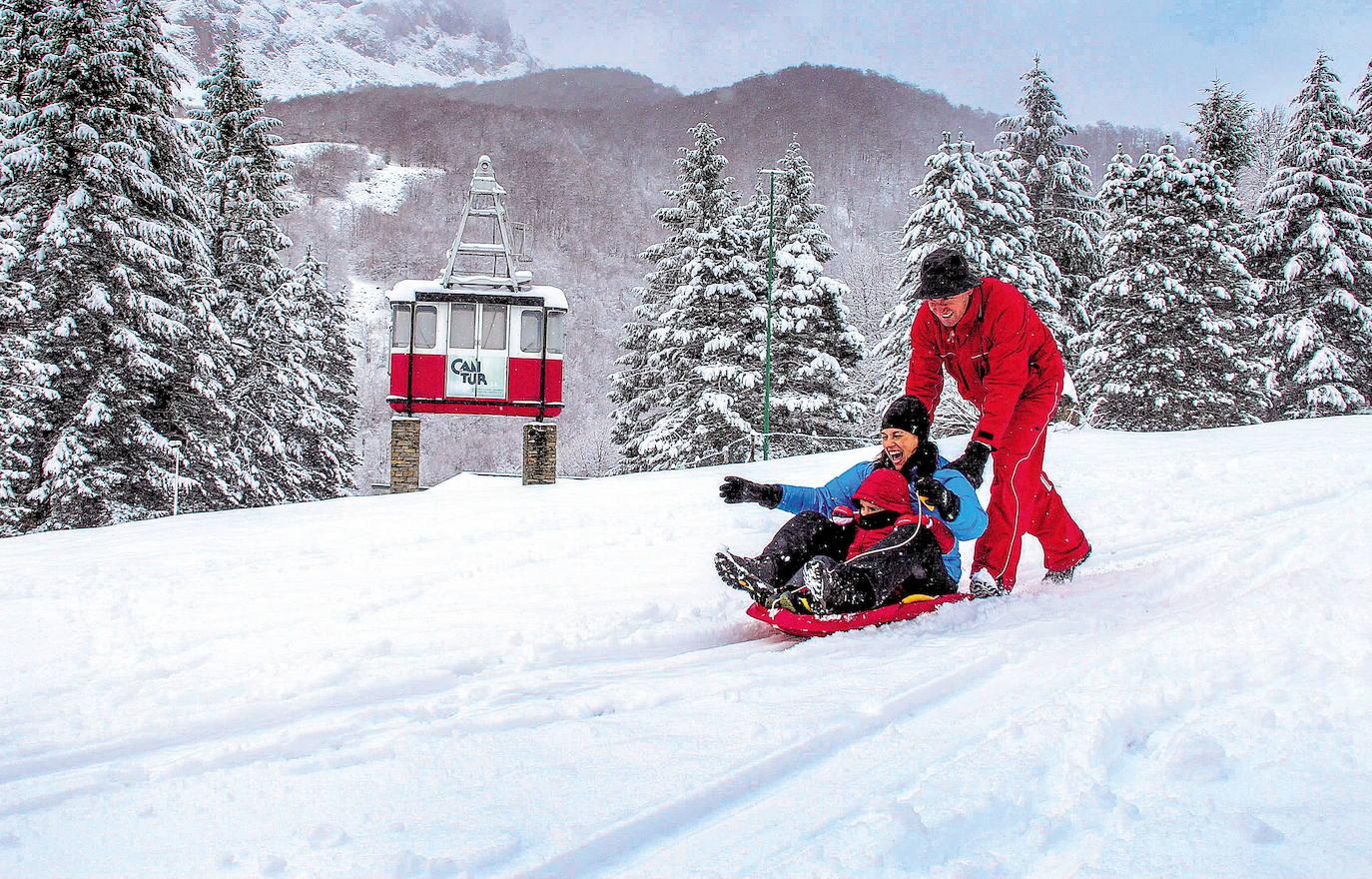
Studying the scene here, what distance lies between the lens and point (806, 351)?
22.7 meters

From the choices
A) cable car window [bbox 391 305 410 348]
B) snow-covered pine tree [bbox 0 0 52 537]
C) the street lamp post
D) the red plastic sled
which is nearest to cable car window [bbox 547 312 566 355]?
cable car window [bbox 391 305 410 348]

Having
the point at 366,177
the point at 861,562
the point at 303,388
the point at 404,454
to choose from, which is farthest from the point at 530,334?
the point at 366,177

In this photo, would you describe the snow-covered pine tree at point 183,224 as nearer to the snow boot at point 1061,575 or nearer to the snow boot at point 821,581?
the snow boot at point 821,581

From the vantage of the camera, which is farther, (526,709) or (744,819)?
(526,709)

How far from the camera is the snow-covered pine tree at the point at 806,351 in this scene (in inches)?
879

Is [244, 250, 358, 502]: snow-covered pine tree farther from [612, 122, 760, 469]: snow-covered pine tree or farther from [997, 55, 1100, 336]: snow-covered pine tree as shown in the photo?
[997, 55, 1100, 336]: snow-covered pine tree

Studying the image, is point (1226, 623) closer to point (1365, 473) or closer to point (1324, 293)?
point (1365, 473)

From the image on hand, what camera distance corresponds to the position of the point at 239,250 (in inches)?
854

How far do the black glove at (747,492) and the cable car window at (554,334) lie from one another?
12990mm

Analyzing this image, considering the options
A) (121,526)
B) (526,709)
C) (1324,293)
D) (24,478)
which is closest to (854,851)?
(526,709)

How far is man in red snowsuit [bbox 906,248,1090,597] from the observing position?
183 inches

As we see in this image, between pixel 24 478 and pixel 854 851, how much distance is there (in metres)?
16.7

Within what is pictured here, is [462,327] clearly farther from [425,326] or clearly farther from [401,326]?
[401,326]

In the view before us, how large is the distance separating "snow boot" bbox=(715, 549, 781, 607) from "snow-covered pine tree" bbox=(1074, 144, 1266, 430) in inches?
875
